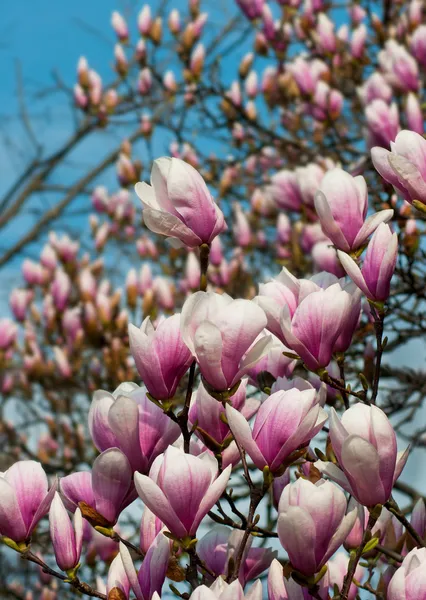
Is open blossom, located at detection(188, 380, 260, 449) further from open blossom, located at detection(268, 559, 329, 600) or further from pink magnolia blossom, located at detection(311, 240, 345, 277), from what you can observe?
pink magnolia blossom, located at detection(311, 240, 345, 277)

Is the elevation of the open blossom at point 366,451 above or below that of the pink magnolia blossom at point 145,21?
below

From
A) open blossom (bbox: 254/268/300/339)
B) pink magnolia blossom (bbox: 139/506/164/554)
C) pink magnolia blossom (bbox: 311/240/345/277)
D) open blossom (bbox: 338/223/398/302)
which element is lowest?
pink magnolia blossom (bbox: 139/506/164/554)

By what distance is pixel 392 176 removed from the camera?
1.27 meters

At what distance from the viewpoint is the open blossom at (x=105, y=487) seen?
107cm

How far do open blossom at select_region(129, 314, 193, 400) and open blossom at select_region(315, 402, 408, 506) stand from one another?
0.25 meters

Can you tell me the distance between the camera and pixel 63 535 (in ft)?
3.61

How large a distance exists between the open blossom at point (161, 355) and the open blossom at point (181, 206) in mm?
166

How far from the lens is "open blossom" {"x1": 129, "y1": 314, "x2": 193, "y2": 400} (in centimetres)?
109

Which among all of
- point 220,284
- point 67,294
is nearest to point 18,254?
point 67,294

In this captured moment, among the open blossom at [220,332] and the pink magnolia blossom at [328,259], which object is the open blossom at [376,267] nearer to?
the open blossom at [220,332]

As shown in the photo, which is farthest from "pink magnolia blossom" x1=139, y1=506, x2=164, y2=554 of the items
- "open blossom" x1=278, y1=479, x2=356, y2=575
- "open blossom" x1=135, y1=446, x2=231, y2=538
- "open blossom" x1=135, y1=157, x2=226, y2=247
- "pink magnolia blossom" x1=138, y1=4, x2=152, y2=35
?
"pink magnolia blossom" x1=138, y1=4, x2=152, y2=35

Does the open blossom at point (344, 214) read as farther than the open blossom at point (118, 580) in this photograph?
Yes

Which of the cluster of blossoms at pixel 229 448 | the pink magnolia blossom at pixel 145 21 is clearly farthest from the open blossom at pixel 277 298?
the pink magnolia blossom at pixel 145 21

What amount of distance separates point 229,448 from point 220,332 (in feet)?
0.70
